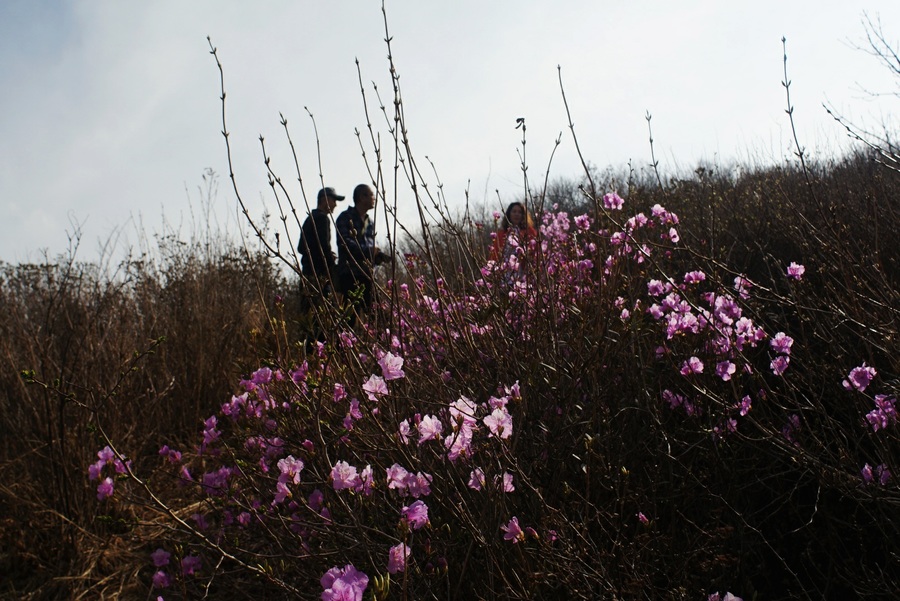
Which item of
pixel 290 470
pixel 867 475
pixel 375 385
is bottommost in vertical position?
pixel 867 475

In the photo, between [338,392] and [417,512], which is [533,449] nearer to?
[417,512]

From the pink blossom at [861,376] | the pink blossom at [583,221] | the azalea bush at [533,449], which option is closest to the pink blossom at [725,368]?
the azalea bush at [533,449]

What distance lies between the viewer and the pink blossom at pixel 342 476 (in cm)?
178

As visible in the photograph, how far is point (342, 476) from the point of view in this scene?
5.95 feet

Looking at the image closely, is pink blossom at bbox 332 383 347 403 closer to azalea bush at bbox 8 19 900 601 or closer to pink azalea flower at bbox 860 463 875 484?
azalea bush at bbox 8 19 900 601

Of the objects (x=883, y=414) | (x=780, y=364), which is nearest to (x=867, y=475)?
(x=883, y=414)

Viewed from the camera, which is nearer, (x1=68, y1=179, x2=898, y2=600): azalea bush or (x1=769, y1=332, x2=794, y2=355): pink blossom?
(x1=68, y1=179, x2=898, y2=600): azalea bush

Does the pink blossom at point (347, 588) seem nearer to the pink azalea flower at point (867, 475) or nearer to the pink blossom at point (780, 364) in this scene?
the pink azalea flower at point (867, 475)

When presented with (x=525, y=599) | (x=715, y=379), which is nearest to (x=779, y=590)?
(x=715, y=379)

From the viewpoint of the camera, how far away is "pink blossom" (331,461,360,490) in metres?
1.78

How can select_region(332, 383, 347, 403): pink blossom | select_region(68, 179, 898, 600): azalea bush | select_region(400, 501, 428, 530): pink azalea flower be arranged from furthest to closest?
select_region(332, 383, 347, 403): pink blossom < select_region(68, 179, 898, 600): azalea bush < select_region(400, 501, 428, 530): pink azalea flower

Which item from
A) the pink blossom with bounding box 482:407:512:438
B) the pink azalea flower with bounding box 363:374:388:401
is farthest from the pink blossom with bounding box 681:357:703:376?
the pink azalea flower with bounding box 363:374:388:401

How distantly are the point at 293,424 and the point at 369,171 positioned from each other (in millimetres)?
1077

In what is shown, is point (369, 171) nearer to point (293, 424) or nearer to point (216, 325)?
point (293, 424)
